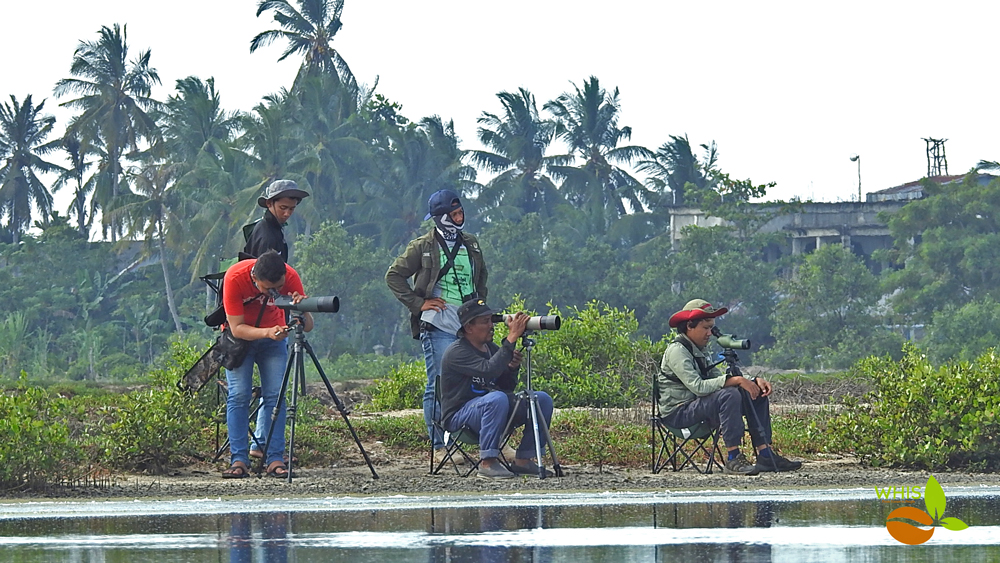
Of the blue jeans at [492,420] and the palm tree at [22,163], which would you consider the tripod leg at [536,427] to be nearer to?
the blue jeans at [492,420]

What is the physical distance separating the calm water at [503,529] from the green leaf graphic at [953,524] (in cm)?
7

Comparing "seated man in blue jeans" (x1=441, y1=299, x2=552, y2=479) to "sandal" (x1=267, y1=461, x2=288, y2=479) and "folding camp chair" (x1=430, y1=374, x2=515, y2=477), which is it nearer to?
"folding camp chair" (x1=430, y1=374, x2=515, y2=477)

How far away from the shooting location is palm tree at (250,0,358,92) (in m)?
56.7

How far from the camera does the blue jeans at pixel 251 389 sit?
9.64m

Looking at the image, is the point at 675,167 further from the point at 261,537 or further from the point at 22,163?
the point at 261,537

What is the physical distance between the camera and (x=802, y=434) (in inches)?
476

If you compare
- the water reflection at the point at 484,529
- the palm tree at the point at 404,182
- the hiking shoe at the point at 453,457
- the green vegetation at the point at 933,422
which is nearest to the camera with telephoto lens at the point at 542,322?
the hiking shoe at the point at 453,457

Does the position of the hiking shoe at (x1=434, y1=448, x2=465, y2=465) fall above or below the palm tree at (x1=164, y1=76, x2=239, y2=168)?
below

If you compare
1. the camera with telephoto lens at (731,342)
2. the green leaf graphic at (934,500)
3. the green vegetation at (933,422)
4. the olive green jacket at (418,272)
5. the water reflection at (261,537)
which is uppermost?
the olive green jacket at (418,272)

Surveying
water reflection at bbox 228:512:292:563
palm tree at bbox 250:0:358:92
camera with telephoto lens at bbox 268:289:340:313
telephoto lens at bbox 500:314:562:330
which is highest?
palm tree at bbox 250:0:358:92

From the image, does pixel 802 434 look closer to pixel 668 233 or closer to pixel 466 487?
pixel 466 487

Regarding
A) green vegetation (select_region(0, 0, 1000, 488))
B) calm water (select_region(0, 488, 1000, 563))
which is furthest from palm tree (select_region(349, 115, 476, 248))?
calm water (select_region(0, 488, 1000, 563))

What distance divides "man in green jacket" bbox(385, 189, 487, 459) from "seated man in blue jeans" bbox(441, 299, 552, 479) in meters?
0.51

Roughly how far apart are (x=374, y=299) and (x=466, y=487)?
3892 cm
